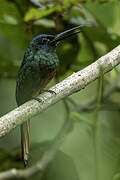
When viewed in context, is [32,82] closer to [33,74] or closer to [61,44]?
[33,74]

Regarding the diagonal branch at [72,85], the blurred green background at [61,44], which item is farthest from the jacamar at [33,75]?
the diagonal branch at [72,85]

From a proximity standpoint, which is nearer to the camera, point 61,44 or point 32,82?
point 32,82

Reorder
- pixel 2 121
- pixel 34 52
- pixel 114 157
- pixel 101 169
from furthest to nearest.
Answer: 1. pixel 34 52
2. pixel 2 121
3. pixel 114 157
4. pixel 101 169

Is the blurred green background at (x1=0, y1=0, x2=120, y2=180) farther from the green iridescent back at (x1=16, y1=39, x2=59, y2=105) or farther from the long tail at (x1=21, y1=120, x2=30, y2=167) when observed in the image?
the green iridescent back at (x1=16, y1=39, x2=59, y2=105)

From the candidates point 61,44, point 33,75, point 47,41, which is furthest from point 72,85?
point 61,44

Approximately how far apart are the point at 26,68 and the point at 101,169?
126cm

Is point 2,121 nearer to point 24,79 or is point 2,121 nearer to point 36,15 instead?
point 24,79

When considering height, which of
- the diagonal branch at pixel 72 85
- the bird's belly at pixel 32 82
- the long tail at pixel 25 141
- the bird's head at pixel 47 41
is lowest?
the long tail at pixel 25 141

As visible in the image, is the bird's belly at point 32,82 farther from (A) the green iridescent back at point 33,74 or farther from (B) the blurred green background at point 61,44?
(B) the blurred green background at point 61,44

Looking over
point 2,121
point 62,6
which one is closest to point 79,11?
point 62,6

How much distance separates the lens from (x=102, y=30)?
217 cm

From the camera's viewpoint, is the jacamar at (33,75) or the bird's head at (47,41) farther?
the bird's head at (47,41)

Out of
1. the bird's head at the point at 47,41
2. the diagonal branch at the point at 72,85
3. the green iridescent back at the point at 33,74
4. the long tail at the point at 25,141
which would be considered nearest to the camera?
the diagonal branch at the point at 72,85

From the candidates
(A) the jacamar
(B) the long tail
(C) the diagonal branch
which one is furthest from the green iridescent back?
(C) the diagonal branch
